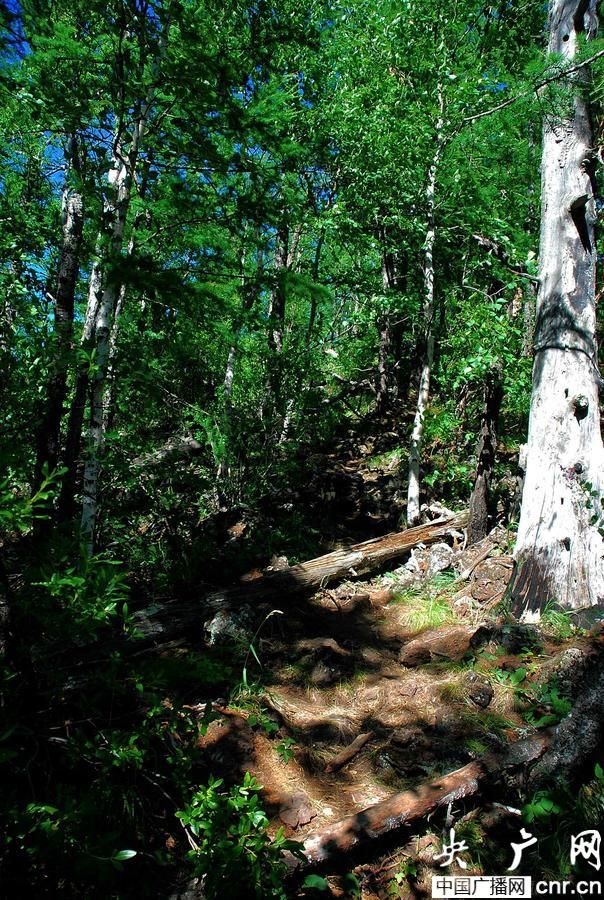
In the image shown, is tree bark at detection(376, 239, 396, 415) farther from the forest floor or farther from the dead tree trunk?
the forest floor

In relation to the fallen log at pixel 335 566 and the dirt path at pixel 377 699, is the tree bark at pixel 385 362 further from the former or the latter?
the dirt path at pixel 377 699

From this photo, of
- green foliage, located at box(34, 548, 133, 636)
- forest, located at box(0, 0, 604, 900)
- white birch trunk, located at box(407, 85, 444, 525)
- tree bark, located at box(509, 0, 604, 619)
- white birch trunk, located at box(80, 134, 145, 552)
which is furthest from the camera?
white birch trunk, located at box(407, 85, 444, 525)

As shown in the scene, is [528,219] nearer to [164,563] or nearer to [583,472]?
[583,472]

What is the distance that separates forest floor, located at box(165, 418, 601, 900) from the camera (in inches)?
104

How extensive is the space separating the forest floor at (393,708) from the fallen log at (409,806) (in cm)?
9

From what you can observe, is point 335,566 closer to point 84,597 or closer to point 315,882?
point 315,882

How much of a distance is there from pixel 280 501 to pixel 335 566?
2.83m

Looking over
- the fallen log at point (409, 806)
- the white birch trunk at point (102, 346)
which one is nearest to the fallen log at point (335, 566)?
the white birch trunk at point (102, 346)

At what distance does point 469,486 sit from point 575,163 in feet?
15.9

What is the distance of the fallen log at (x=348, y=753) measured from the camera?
339cm

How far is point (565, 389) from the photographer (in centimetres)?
497

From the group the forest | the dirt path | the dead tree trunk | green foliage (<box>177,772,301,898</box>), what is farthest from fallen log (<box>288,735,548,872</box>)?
the dead tree trunk

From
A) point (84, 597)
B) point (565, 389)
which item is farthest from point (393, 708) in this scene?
point (565, 389)

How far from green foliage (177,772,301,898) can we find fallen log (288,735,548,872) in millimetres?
314
